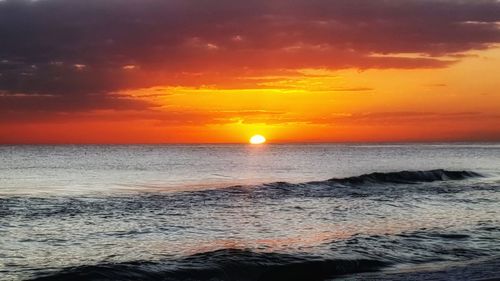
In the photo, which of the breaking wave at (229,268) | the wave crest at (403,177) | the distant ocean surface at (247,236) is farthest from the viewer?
the wave crest at (403,177)

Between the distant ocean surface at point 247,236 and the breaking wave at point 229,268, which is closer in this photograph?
the breaking wave at point 229,268

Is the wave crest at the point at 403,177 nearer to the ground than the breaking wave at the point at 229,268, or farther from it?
farther from it

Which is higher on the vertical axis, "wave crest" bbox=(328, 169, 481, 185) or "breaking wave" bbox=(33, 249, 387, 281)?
"wave crest" bbox=(328, 169, 481, 185)

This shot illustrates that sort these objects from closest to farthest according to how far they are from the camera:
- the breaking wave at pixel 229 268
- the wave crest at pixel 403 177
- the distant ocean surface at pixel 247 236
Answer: the breaking wave at pixel 229 268, the distant ocean surface at pixel 247 236, the wave crest at pixel 403 177

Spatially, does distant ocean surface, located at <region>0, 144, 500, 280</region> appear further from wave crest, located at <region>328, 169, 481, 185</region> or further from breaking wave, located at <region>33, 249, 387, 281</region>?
wave crest, located at <region>328, 169, 481, 185</region>

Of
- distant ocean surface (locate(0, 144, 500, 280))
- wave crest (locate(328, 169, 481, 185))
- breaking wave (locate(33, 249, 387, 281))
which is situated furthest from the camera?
wave crest (locate(328, 169, 481, 185))

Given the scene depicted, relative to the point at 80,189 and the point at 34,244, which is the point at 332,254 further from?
the point at 80,189

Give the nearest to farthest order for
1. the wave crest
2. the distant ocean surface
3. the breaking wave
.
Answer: the breaking wave → the distant ocean surface → the wave crest

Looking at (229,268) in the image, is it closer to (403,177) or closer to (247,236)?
(247,236)

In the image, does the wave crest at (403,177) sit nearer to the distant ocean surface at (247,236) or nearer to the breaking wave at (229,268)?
the distant ocean surface at (247,236)

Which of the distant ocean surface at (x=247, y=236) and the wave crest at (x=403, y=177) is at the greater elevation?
the wave crest at (x=403, y=177)

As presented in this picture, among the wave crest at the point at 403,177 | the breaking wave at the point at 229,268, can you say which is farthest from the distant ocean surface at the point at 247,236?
the wave crest at the point at 403,177

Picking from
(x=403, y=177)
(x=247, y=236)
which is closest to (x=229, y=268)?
(x=247, y=236)

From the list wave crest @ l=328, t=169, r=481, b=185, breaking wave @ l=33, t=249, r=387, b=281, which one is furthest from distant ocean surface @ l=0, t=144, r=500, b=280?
wave crest @ l=328, t=169, r=481, b=185
